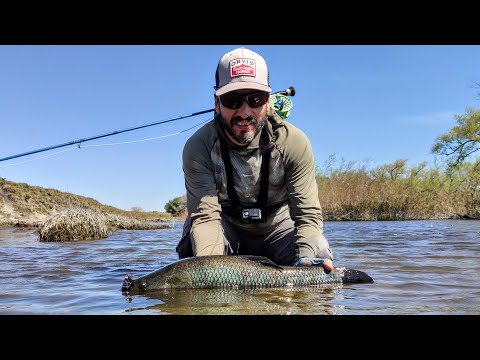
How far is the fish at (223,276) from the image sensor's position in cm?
375

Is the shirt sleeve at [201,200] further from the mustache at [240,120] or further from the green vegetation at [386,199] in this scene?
the green vegetation at [386,199]

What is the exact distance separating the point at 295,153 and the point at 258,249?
1.20m

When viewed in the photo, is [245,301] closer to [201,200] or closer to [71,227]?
[201,200]

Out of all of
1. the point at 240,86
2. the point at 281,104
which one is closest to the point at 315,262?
the point at 240,86

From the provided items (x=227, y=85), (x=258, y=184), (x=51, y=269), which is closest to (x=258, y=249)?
(x=258, y=184)

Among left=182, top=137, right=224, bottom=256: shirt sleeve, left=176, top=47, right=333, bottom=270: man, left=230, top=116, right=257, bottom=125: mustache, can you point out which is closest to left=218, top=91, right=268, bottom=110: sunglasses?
left=176, top=47, right=333, bottom=270: man

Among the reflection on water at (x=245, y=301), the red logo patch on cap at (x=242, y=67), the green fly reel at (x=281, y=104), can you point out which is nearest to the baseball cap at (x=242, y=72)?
the red logo patch on cap at (x=242, y=67)

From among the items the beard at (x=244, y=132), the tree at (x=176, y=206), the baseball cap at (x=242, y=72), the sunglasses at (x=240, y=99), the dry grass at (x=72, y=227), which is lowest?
the dry grass at (x=72, y=227)

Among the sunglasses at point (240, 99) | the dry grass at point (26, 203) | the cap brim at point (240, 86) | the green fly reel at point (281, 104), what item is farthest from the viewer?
the dry grass at point (26, 203)

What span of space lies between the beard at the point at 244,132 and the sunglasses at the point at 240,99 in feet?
0.42

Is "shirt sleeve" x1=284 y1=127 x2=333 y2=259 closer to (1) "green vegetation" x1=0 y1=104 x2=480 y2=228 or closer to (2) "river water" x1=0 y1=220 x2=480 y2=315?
(2) "river water" x1=0 y1=220 x2=480 y2=315
